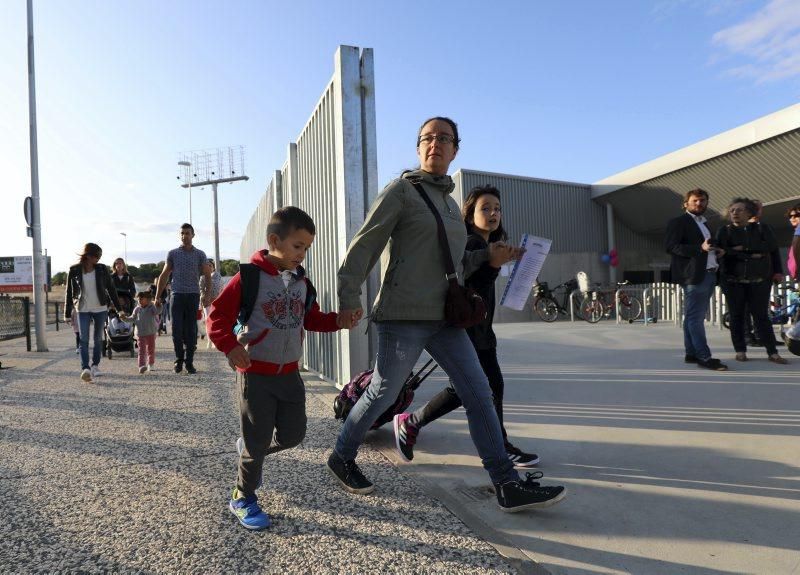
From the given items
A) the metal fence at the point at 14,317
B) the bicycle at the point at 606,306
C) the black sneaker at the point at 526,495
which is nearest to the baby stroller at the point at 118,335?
the metal fence at the point at 14,317

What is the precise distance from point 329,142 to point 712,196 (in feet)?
62.6

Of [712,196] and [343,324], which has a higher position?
[712,196]

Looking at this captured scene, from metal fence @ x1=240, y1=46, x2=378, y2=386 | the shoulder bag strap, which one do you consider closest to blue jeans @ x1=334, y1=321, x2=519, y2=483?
the shoulder bag strap

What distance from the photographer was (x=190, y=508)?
254 centimetres

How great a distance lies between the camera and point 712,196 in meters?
19.8

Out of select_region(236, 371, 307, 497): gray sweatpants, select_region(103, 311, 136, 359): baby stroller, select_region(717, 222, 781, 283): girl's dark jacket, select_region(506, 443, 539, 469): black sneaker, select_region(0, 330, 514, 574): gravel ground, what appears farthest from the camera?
select_region(103, 311, 136, 359): baby stroller

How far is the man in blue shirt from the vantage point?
6961 millimetres

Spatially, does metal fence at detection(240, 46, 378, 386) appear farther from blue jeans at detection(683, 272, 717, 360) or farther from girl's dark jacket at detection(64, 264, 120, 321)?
blue jeans at detection(683, 272, 717, 360)

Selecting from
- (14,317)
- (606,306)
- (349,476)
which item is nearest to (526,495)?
(349,476)

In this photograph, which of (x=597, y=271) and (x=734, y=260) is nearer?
(x=734, y=260)

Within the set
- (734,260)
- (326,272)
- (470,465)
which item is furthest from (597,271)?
(470,465)

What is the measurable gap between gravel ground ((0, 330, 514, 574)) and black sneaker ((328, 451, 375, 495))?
0.04 metres

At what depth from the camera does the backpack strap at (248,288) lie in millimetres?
2367

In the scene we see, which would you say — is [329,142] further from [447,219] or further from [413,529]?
[413,529]
